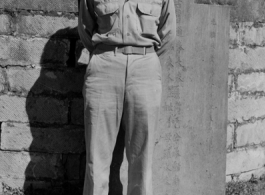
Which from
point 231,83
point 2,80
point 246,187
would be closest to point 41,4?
point 2,80

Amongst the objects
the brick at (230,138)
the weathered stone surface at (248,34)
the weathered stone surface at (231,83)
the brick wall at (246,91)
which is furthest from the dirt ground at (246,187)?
the weathered stone surface at (248,34)

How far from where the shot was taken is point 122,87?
13.5ft

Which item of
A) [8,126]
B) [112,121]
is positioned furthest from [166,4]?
[8,126]

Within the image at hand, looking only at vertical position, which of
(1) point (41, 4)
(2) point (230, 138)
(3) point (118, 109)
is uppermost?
(1) point (41, 4)

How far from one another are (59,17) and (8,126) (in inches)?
44.3

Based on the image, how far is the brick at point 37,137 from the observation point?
5.12 m

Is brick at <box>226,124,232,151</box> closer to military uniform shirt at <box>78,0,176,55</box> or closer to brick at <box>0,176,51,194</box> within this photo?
military uniform shirt at <box>78,0,176,55</box>

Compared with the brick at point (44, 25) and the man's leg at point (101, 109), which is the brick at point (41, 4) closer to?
the brick at point (44, 25)

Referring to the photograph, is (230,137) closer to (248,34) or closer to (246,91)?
(246,91)

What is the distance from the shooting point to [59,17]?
5.06 metres

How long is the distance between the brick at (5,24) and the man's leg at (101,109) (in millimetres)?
1232

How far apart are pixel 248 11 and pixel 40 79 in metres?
2.30

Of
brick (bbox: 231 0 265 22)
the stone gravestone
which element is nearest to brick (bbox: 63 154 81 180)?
the stone gravestone

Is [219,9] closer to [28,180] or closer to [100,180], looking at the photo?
[100,180]
